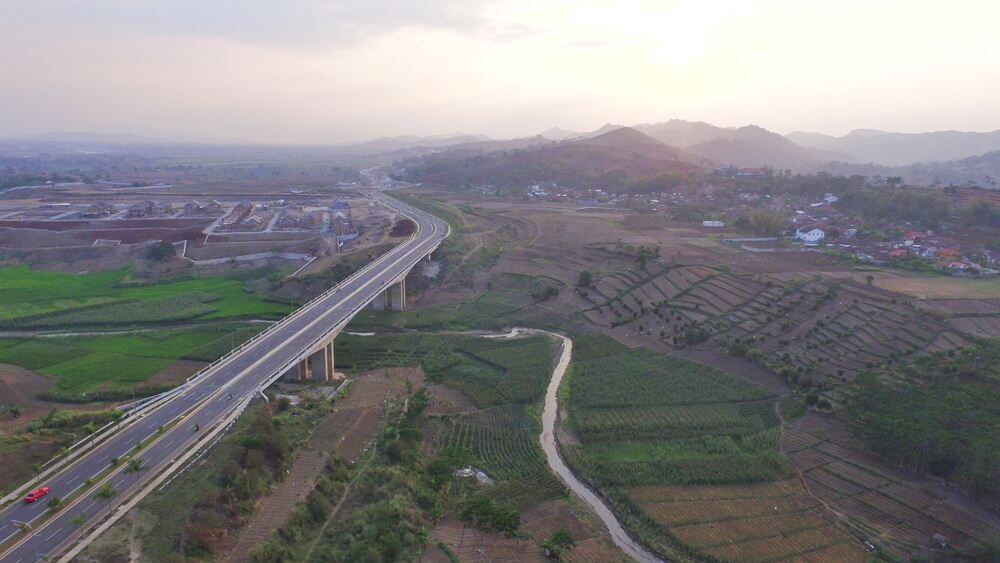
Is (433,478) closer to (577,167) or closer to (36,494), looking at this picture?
(36,494)

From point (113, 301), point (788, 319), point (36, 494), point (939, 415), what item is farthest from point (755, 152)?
point (36, 494)

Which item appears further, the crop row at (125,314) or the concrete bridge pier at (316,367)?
the crop row at (125,314)

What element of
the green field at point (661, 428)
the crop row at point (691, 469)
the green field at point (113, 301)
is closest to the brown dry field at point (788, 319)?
the crop row at point (691, 469)

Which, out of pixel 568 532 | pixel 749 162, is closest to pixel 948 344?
pixel 568 532

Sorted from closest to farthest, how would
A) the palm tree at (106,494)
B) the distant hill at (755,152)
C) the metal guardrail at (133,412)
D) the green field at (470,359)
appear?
the palm tree at (106,494)
the metal guardrail at (133,412)
the green field at (470,359)
the distant hill at (755,152)

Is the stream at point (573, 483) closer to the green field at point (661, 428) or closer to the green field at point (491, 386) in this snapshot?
the green field at point (661, 428)

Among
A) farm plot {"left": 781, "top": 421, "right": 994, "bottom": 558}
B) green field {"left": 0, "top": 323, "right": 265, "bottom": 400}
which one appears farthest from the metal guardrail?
farm plot {"left": 781, "top": 421, "right": 994, "bottom": 558}

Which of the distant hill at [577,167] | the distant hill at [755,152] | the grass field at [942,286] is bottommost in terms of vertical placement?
the grass field at [942,286]
